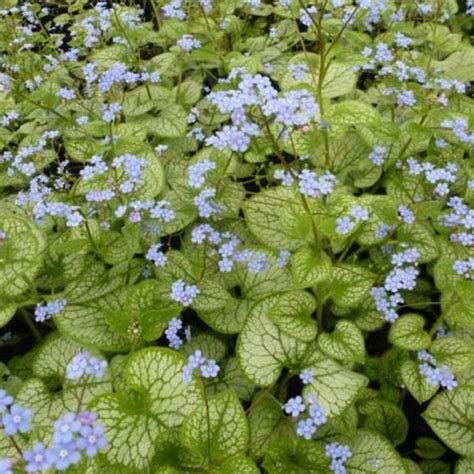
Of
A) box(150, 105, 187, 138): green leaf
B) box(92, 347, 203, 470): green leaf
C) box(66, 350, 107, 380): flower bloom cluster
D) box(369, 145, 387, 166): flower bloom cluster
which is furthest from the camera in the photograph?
box(150, 105, 187, 138): green leaf

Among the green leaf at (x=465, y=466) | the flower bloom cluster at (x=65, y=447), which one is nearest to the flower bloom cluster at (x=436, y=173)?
the green leaf at (x=465, y=466)

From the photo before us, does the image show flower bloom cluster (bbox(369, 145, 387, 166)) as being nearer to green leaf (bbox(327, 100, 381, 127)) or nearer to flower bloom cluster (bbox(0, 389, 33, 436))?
green leaf (bbox(327, 100, 381, 127))

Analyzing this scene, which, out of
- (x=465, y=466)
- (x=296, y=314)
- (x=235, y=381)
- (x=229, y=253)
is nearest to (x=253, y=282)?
(x=229, y=253)

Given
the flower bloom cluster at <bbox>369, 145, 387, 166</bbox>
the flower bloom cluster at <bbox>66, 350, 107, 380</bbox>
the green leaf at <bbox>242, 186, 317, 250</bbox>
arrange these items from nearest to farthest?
the flower bloom cluster at <bbox>66, 350, 107, 380</bbox> → the green leaf at <bbox>242, 186, 317, 250</bbox> → the flower bloom cluster at <bbox>369, 145, 387, 166</bbox>

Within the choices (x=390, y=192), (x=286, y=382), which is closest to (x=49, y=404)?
(x=286, y=382)

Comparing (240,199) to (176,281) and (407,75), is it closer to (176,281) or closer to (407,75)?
(176,281)

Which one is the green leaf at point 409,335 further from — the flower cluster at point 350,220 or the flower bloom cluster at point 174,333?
the flower bloom cluster at point 174,333

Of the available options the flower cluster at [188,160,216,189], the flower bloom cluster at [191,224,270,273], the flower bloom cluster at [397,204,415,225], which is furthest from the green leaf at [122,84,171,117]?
the flower bloom cluster at [397,204,415,225]

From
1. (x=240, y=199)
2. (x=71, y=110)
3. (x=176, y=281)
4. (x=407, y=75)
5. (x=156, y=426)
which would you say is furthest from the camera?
(x=71, y=110)
